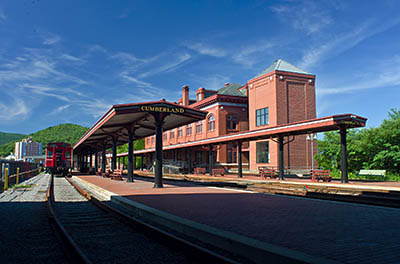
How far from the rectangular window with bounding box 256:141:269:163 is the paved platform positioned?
2766 cm

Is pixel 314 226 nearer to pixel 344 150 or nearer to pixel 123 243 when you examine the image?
pixel 123 243

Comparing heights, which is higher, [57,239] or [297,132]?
[297,132]

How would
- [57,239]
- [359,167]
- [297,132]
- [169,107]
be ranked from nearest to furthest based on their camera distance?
[57,239]
[169,107]
[297,132]
[359,167]

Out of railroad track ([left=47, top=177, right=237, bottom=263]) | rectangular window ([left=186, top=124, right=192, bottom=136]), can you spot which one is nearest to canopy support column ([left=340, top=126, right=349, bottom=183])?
railroad track ([left=47, top=177, right=237, bottom=263])

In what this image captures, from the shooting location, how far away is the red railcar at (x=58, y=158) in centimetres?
3234

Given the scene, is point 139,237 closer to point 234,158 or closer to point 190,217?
point 190,217

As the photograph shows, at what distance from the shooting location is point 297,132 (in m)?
22.0

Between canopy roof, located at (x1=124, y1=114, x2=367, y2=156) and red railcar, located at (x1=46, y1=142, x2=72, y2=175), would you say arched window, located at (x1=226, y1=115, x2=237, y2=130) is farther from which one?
red railcar, located at (x1=46, y1=142, x2=72, y2=175)

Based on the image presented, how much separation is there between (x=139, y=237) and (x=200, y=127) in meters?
42.5

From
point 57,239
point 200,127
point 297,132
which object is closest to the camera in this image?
point 57,239

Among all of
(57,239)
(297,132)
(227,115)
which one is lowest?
(57,239)

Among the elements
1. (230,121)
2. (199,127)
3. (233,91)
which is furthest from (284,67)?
(199,127)

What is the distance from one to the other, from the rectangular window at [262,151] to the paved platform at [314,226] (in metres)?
27.7

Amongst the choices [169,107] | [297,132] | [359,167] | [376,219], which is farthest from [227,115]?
[376,219]
